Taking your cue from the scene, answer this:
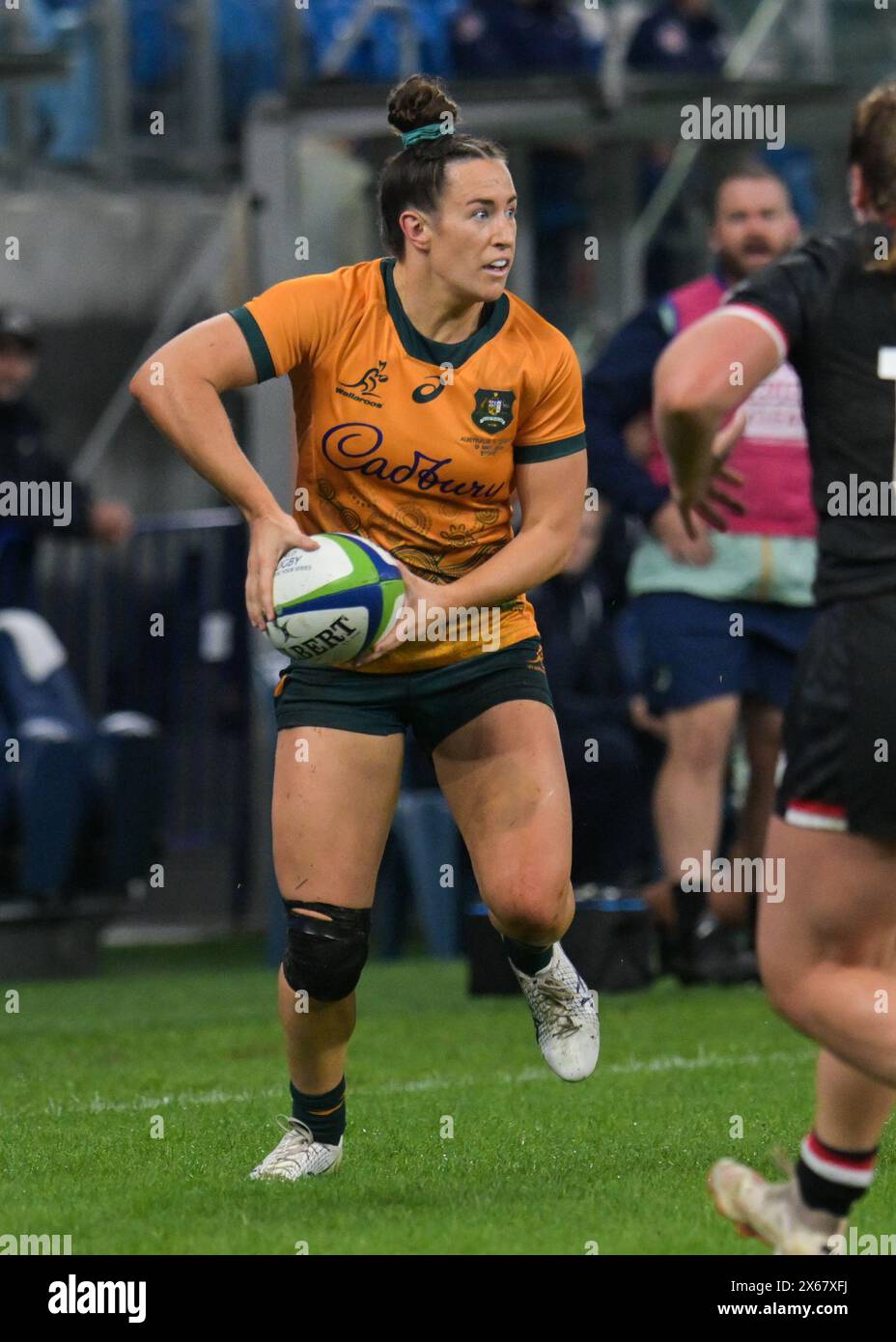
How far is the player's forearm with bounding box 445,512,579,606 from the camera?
5.58 metres

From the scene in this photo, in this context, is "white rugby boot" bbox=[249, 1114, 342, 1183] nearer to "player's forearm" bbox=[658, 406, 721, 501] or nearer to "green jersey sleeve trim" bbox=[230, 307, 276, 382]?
"green jersey sleeve trim" bbox=[230, 307, 276, 382]

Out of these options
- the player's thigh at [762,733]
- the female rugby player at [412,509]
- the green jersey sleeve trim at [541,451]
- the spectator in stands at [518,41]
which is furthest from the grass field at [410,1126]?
the spectator in stands at [518,41]

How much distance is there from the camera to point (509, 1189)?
538cm

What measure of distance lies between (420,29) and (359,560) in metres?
10.0

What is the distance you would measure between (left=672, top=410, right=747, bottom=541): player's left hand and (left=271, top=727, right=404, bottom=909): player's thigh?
121cm

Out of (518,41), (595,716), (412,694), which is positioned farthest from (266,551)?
(518,41)

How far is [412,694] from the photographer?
5.68 meters

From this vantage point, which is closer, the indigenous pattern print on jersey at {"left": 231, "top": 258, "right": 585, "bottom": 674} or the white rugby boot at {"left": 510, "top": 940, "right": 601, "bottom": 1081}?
the indigenous pattern print on jersey at {"left": 231, "top": 258, "right": 585, "bottom": 674}

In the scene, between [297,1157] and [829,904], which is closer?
[829,904]

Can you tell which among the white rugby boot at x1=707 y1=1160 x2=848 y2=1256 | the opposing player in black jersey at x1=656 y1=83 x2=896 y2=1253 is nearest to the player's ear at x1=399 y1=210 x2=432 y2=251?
the opposing player in black jersey at x1=656 y1=83 x2=896 y2=1253

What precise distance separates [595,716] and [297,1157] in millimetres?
6229

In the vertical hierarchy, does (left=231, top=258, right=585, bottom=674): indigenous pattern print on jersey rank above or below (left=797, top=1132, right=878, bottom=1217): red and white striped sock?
above

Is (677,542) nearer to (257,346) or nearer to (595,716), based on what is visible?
(595,716)

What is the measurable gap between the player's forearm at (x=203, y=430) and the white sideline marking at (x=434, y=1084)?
2.19m
